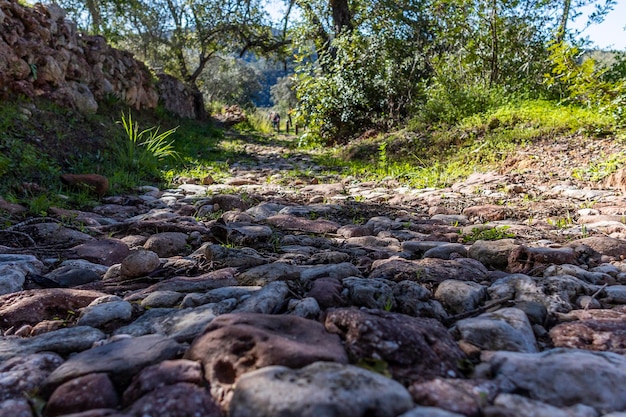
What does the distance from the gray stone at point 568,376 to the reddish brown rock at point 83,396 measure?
0.89m

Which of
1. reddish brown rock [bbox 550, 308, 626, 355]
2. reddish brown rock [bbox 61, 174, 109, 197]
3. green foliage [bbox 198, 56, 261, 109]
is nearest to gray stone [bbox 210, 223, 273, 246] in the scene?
reddish brown rock [bbox 550, 308, 626, 355]

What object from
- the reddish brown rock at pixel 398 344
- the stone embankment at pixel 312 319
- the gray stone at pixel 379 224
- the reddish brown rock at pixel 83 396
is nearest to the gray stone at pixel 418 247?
the stone embankment at pixel 312 319

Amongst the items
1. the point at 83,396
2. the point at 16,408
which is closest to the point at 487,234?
the point at 83,396

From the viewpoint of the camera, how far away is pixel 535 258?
6.47ft

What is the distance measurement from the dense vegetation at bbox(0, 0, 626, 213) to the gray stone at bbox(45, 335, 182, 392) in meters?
2.48

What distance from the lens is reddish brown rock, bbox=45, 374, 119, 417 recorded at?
0.91 meters

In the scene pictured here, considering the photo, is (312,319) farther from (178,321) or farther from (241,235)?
(241,235)

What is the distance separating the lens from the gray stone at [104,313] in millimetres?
1404

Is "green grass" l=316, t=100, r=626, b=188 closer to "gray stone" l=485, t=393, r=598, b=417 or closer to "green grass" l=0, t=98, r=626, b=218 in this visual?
"green grass" l=0, t=98, r=626, b=218

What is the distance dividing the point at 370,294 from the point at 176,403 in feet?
2.62

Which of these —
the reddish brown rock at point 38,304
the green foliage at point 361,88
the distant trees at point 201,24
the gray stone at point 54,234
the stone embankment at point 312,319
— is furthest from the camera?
the distant trees at point 201,24

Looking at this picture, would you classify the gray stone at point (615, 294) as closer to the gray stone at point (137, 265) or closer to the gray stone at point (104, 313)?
the gray stone at point (104, 313)

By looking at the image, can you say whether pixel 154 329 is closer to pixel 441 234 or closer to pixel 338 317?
pixel 338 317

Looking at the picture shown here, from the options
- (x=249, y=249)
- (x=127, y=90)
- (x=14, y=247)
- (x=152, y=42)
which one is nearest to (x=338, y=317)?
(x=249, y=249)
